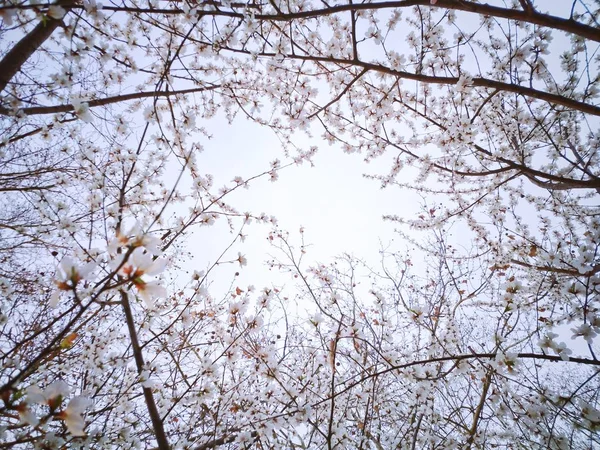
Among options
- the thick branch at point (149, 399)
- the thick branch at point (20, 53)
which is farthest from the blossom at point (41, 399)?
the thick branch at point (20, 53)

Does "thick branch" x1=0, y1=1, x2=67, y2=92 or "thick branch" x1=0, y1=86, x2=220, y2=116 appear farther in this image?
"thick branch" x1=0, y1=1, x2=67, y2=92

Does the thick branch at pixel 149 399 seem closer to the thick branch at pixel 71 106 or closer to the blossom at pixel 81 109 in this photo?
the blossom at pixel 81 109

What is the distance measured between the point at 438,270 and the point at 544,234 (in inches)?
78.3

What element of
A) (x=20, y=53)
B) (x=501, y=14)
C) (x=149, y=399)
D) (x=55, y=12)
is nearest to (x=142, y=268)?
(x=55, y=12)

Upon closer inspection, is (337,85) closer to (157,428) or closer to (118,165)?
(118,165)

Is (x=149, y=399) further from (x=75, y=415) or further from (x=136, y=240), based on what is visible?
(x=136, y=240)

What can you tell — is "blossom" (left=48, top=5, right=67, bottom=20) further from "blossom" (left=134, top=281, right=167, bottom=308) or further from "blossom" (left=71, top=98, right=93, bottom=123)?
"blossom" (left=134, top=281, right=167, bottom=308)

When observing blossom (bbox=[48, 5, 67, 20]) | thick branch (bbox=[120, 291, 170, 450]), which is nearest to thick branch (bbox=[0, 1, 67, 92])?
blossom (bbox=[48, 5, 67, 20])

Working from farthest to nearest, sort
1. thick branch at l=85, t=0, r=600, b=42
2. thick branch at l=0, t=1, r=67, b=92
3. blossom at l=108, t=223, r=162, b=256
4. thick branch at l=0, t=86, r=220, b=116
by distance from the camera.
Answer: thick branch at l=0, t=1, r=67, b=92 < thick branch at l=0, t=86, r=220, b=116 < thick branch at l=85, t=0, r=600, b=42 < blossom at l=108, t=223, r=162, b=256

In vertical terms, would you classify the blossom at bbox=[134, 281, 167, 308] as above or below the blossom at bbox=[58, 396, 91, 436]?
above

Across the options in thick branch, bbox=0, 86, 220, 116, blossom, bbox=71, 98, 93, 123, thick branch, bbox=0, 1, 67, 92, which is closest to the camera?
blossom, bbox=71, 98, 93, 123

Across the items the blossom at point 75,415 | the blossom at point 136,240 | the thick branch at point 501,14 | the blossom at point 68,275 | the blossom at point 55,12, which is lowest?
the blossom at point 75,415

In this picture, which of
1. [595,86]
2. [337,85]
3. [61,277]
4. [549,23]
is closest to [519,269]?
[595,86]

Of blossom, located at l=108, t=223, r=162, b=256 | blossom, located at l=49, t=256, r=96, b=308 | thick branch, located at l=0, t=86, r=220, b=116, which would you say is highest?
thick branch, located at l=0, t=86, r=220, b=116
